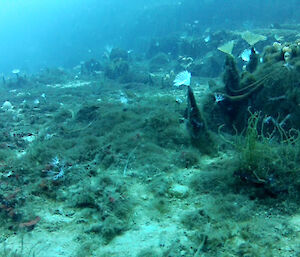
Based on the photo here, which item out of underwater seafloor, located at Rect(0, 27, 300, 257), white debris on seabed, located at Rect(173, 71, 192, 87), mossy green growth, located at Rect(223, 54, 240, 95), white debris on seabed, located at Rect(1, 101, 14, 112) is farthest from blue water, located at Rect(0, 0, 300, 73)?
underwater seafloor, located at Rect(0, 27, 300, 257)

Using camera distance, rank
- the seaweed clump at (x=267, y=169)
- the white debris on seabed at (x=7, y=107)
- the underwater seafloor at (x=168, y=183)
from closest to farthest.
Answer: the underwater seafloor at (x=168, y=183) < the seaweed clump at (x=267, y=169) < the white debris on seabed at (x=7, y=107)

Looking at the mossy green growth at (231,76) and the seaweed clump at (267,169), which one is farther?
the mossy green growth at (231,76)

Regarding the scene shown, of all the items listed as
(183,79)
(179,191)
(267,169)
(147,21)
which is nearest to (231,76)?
(183,79)

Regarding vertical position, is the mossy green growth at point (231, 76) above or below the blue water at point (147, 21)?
below

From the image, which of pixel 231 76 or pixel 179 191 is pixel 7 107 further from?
pixel 179 191

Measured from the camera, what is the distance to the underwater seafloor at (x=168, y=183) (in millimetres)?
3634

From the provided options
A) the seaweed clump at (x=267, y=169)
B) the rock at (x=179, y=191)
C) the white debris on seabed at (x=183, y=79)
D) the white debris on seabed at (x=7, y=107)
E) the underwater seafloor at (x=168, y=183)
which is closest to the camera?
the underwater seafloor at (x=168, y=183)

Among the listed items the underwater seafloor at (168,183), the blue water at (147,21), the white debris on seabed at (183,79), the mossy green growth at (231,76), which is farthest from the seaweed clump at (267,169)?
the blue water at (147,21)

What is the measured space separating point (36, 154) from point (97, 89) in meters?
13.6

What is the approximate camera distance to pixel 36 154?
22.2 ft

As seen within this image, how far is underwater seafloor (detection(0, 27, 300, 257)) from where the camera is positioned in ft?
11.9

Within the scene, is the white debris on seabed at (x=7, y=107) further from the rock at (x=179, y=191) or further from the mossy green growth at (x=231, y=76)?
the rock at (x=179, y=191)

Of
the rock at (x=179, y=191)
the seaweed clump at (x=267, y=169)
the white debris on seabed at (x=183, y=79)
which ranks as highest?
the white debris on seabed at (x=183, y=79)

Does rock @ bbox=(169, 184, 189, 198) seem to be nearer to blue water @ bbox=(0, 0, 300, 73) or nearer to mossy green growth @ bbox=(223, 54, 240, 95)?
mossy green growth @ bbox=(223, 54, 240, 95)
